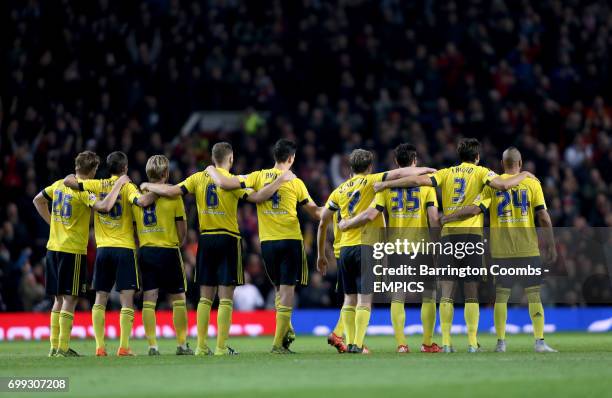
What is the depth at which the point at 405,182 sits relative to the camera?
1380 cm

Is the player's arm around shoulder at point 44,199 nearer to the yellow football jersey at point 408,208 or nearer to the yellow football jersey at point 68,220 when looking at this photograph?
the yellow football jersey at point 68,220

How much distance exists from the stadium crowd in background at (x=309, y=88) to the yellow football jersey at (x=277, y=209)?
8.17 metres

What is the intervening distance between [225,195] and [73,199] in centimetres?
203

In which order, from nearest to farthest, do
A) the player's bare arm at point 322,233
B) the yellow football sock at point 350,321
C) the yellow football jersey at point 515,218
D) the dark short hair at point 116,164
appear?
the yellow football sock at point 350,321, the player's bare arm at point 322,233, the yellow football jersey at point 515,218, the dark short hair at point 116,164

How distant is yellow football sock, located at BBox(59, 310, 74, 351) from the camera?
46.9ft

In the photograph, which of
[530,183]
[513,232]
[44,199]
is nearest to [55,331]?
[44,199]

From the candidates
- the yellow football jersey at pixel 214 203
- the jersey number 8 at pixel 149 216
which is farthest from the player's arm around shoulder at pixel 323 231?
the jersey number 8 at pixel 149 216

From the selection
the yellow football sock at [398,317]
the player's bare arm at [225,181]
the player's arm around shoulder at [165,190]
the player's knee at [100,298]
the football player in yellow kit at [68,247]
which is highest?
the player's bare arm at [225,181]

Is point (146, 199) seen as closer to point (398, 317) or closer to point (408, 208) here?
point (408, 208)

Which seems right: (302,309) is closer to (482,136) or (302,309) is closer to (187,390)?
(482,136)

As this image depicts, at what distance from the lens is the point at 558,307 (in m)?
22.8

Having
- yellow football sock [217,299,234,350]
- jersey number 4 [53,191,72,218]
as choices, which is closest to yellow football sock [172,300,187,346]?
yellow football sock [217,299,234,350]

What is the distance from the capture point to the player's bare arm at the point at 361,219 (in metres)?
13.7

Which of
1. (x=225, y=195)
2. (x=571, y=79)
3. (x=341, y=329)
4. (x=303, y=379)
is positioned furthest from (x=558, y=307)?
(x=303, y=379)
